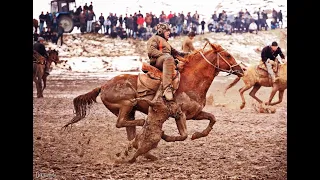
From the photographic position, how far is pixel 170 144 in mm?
8828

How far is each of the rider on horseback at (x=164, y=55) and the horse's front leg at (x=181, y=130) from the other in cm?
36

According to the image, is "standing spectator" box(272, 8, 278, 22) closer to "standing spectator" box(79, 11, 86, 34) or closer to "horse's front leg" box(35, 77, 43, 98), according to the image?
"standing spectator" box(79, 11, 86, 34)

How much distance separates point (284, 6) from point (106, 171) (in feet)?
12.5

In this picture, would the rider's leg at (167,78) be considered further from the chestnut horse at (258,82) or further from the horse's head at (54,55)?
the horse's head at (54,55)

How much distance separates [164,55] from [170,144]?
1.39m

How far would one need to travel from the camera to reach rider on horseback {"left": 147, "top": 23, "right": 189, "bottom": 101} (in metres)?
8.54

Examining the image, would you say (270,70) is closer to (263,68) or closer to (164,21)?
(263,68)

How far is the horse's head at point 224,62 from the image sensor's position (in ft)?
28.7

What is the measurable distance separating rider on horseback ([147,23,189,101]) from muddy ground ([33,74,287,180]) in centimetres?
63

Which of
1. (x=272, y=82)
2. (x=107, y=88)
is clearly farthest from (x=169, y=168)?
(x=272, y=82)

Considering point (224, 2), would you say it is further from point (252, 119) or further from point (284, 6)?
point (252, 119)

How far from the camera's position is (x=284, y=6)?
29.5 feet

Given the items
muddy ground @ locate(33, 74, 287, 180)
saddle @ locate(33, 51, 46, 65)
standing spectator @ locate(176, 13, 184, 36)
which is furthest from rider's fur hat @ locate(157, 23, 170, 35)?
saddle @ locate(33, 51, 46, 65)

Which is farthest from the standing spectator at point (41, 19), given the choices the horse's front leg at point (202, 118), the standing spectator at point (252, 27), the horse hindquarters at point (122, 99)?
the standing spectator at point (252, 27)
